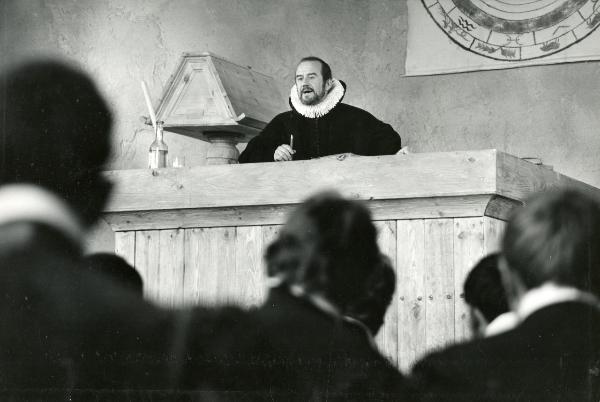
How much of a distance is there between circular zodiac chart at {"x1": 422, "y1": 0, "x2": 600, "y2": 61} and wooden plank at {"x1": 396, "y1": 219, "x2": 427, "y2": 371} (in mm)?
1648

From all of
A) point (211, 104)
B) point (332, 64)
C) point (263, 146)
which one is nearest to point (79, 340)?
point (211, 104)

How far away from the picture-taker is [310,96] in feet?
11.7

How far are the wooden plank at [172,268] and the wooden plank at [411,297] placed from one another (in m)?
0.58

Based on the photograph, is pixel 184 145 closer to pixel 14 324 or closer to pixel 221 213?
pixel 221 213

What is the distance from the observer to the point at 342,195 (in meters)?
2.45

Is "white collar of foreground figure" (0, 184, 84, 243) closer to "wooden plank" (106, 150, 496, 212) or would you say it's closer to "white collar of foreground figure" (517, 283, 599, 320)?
"white collar of foreground figure" (517, 283, 599, 320)

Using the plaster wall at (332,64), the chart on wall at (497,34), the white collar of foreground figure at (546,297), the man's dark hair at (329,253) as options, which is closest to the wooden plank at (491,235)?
the man's dark hair at (329,253)

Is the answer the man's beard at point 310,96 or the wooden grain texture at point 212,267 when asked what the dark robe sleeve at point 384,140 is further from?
the wooden grain texture at point 212,267

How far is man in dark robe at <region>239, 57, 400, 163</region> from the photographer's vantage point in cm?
352

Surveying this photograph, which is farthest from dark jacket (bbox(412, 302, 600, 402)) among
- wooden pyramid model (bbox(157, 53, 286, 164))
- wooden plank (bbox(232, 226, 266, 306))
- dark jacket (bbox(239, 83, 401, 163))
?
dark jacket (bbox(239, 83, 401, 163))

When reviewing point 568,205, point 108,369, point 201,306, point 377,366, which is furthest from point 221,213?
point 568,205

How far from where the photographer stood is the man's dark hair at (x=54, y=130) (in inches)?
49.2

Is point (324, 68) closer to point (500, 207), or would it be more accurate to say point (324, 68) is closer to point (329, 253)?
point (500, 207)

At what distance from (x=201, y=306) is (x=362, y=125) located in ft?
4.09
